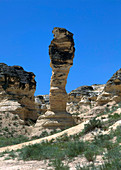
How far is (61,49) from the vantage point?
31.0m

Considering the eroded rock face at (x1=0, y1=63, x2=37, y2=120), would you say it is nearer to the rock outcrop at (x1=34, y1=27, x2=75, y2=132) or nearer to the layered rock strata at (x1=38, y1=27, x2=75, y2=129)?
the rock outcrop at (x1=34, y1=27, x2=75, y2=132)

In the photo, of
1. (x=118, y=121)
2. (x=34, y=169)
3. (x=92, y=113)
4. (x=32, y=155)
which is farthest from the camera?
(x=92, y=113)

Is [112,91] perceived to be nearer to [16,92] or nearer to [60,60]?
[60,60]

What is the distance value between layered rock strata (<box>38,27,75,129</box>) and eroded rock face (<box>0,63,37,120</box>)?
7.41 meters

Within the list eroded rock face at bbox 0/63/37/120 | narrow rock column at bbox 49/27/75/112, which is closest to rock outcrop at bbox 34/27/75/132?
narrow rock column at bbox 49/27/75/112

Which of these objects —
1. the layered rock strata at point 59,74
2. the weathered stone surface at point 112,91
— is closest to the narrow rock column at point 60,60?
the layered rock strata at point 59,74

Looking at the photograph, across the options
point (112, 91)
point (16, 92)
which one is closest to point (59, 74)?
point (112, 91)

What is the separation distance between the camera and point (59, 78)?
99.0 feet

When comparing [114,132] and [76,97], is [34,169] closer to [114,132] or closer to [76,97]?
[114,132]

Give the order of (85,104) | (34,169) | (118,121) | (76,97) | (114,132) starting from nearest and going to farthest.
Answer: (34,169) < (114,132) < (118,121) < (85,104) < (76,97)

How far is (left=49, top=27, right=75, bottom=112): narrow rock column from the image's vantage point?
29.4 m

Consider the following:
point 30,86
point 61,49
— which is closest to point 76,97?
point 30,86

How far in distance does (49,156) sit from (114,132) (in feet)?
14.0

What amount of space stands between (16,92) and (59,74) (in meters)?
11.5
